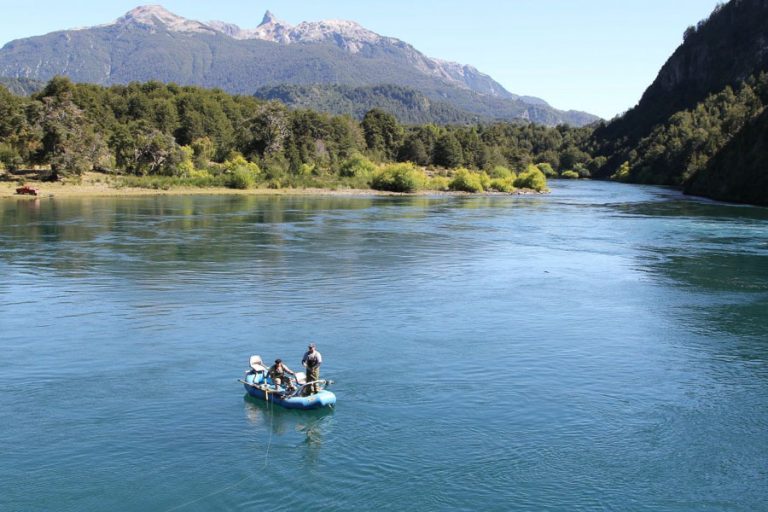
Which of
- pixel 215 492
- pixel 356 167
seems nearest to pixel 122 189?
pixel 356 167

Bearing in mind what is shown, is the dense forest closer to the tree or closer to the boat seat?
the tree

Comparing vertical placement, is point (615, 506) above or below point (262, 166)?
below

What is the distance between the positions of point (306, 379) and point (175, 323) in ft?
45.0

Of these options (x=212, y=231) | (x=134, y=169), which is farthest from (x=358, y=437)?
(x=134, y=169)

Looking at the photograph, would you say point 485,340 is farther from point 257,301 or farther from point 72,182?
point 72,182

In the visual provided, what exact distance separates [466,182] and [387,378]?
137 m

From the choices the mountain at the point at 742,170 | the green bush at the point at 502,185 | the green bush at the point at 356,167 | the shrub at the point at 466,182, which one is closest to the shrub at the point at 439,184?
the shrub at the point at 466,182

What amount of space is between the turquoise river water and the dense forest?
7015 centimetres

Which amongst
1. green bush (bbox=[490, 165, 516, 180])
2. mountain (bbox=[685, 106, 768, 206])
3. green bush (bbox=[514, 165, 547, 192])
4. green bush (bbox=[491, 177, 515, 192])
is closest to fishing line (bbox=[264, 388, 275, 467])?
mountain (bbox=[685, 106, 768, 206])

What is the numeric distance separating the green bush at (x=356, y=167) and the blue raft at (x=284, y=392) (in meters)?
138

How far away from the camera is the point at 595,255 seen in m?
68.2

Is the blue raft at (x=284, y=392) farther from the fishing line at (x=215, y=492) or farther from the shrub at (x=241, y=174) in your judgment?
the shrub at (x=241, y=174)

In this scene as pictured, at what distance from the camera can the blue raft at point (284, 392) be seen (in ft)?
89.7

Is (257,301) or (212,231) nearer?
(257,301)
